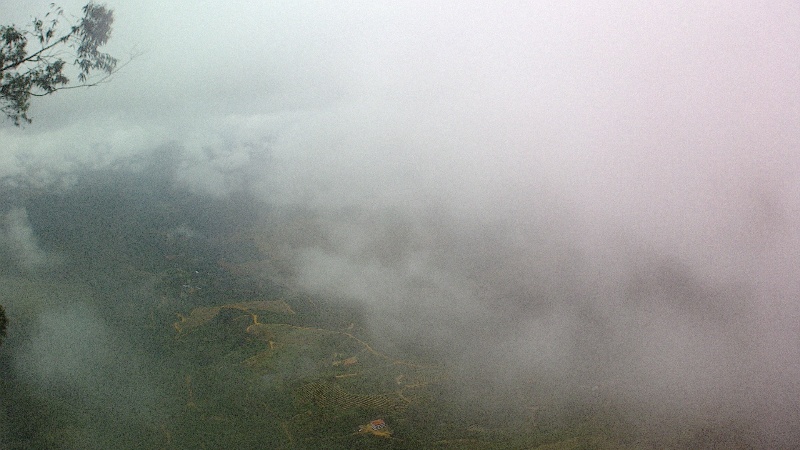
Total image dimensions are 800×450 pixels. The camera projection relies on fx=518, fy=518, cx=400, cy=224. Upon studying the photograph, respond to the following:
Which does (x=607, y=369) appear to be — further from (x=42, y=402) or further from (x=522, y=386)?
(x=42, y=402)

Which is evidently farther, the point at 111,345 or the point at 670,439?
the point at 111,345

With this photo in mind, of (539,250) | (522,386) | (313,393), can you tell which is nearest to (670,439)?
(522,386)

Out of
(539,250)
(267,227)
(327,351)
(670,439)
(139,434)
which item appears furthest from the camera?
(539,250)

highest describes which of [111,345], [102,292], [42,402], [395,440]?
[102,292]

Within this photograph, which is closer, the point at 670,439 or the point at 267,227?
the point at 670,439

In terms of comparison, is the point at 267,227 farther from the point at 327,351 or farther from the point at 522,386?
the point at 522,386

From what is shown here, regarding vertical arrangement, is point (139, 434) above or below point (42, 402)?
below

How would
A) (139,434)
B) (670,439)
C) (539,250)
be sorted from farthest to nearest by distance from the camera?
(539,250) < (670,439) < (139,434)

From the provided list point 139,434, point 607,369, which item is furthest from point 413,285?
point 139,434

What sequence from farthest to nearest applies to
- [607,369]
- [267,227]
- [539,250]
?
[539,250] < [267,227] < [607,369]
